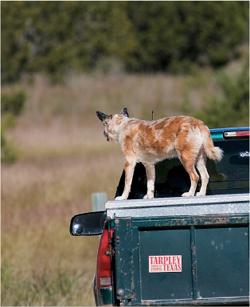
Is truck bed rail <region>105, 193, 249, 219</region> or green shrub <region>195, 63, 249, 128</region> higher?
green shrub <region>195, 63, 249, 128</region>

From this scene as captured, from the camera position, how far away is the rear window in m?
4.41

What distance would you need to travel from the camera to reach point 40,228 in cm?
982

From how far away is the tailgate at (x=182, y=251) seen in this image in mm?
3174

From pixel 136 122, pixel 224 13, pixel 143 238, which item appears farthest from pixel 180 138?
pixel 224 13

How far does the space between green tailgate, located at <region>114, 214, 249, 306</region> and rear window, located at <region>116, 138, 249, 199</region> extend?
3.82 ft

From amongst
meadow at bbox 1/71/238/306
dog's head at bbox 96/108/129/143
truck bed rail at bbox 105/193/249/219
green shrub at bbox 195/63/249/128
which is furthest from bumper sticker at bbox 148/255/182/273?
green shrub at bbox 195/63/249/128

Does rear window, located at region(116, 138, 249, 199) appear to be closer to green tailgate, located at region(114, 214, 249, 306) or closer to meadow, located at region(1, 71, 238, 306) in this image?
green tailgate, located at region(114, 214, 249, 306)

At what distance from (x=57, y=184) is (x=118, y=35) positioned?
87.6 feet

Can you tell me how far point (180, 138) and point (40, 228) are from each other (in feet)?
21.0

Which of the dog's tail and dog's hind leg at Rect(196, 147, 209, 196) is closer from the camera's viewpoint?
the dog's tail

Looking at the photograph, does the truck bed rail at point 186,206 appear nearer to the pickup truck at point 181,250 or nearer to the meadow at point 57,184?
the pickup truck at point 181,250

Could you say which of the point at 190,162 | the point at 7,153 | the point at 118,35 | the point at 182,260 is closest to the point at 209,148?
the point at 190,162

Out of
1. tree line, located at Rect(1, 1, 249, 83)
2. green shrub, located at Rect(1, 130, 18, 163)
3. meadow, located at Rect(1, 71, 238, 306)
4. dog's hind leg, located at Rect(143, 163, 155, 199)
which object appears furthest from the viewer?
tree line, located at Rect(1, 1, 249, 83)

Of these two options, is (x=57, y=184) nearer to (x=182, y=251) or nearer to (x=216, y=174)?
(x=216, y=174)
